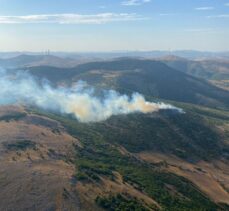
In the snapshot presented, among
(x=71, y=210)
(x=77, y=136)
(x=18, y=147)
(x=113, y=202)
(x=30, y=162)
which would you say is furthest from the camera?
(x=77, y=136)

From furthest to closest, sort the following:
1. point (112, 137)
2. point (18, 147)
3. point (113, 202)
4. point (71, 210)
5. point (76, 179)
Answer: point (112, 137), point (18, 147), point (76, 179), point (113, 202), point (71, 210)

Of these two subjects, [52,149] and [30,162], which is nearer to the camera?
[30,162]

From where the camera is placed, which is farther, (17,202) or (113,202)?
(113,202)

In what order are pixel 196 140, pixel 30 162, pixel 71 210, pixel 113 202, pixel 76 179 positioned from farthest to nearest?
1. pixel 196 140
2. pixel 30 162
3. pixel 76 179
4. pixel 113 202
5. pixel 71 210

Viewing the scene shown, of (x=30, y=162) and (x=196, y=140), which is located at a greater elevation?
(x=30, y=162)

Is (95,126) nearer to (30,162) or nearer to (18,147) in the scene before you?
(18,147)

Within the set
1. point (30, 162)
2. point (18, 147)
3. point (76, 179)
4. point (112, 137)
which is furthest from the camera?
point (112, 137)

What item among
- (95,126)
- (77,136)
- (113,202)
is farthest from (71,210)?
(95,126)

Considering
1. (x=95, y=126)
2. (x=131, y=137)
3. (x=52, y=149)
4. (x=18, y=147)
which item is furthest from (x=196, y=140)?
(x=18, y=147)

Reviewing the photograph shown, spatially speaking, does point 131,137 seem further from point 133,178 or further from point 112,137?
point 133,178
